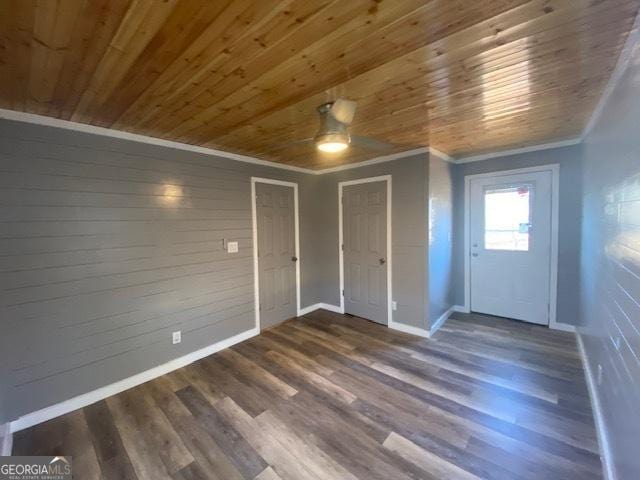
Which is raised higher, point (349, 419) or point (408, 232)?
point (408, 232)

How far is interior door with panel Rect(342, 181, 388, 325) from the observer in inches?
146

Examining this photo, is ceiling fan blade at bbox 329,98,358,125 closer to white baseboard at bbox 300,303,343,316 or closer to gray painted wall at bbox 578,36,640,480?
gray painted wall at bbox 578,36,640,480

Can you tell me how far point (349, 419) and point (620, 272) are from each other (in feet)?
6.21

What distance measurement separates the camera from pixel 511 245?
11.9 ft

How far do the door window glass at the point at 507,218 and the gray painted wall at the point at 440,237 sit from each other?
494 mm

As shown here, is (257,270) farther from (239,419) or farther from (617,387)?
(617,387)

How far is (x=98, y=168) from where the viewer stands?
2281 millimetres

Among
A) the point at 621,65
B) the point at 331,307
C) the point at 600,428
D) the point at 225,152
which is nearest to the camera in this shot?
the point at 621,65

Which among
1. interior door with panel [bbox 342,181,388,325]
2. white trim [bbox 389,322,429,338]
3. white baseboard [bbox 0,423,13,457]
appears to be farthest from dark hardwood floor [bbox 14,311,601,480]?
interior door with panel [bbox 342,181,388,325]

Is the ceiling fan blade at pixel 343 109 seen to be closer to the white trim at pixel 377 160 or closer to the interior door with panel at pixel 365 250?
the white trim at pixel 377 160

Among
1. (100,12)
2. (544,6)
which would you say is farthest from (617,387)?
(100,12)

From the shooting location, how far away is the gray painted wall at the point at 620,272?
1.14m

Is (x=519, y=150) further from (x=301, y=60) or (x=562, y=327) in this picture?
(x=301, y=60)

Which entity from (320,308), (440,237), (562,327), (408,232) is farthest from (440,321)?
(320,308)
